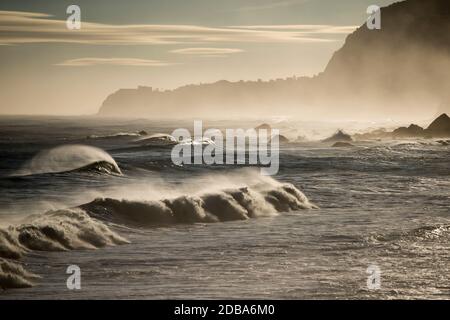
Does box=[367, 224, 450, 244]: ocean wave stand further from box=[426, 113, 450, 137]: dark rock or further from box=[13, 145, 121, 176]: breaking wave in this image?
box=[426, 113, 450, 137]: dark rock

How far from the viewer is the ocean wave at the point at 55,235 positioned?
61.8 feet

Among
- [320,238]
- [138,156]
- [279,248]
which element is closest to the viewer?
[279,248]

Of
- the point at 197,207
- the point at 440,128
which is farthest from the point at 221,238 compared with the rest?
the point at 440,128

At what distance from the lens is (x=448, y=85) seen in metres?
195

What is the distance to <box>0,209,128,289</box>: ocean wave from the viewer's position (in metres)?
18.8

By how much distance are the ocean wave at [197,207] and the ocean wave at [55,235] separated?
1.81m

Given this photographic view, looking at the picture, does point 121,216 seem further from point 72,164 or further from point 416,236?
point 72,164

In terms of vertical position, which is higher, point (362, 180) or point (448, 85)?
point (448, 85)

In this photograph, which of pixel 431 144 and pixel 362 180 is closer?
pixel 362 180

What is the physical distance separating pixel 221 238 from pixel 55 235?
467cm

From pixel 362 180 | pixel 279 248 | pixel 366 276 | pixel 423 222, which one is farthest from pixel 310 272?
pixel 362 180

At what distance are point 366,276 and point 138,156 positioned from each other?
151 feet

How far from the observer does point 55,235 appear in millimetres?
20531
